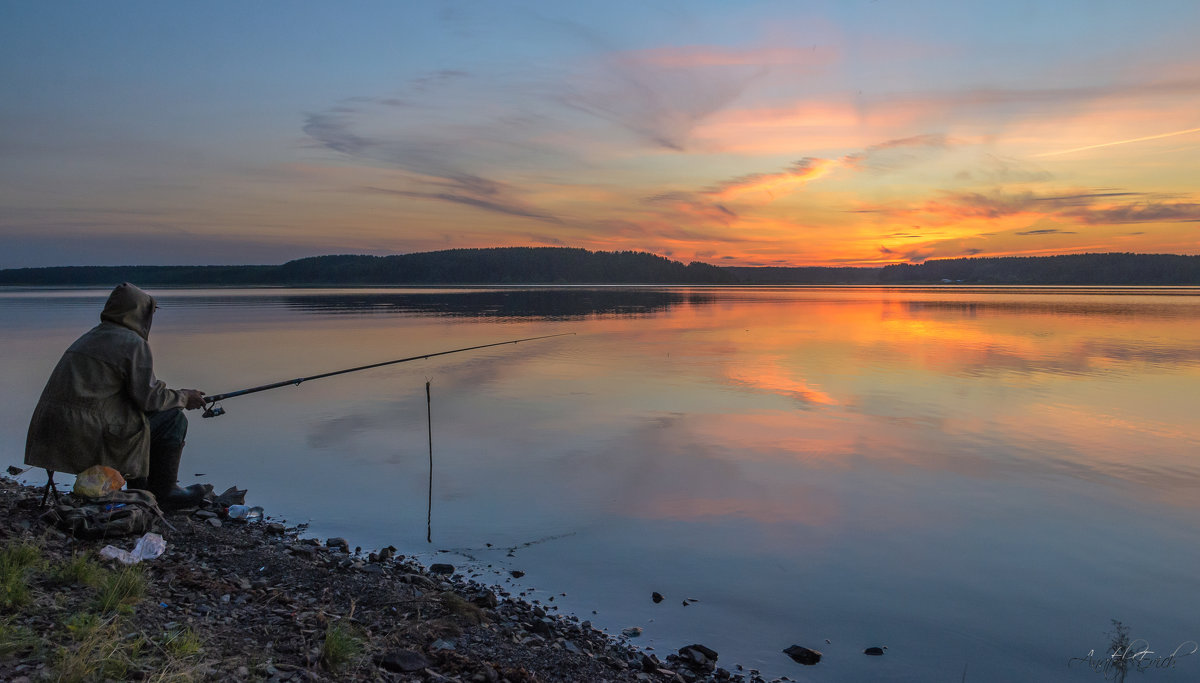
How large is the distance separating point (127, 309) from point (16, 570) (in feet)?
7.91

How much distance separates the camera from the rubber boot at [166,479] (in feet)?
22.5

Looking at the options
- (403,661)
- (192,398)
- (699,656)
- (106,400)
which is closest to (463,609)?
(403,661)

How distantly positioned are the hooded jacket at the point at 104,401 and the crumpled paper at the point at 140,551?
81cm

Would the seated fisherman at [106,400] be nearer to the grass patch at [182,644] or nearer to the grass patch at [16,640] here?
the grass patch at [16,640]

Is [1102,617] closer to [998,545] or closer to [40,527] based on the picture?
[998,545]

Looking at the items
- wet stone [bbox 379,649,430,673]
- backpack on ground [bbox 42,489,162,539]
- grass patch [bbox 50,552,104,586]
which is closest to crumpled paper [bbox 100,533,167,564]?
backpack on ground [bbox 42,489,162,539]

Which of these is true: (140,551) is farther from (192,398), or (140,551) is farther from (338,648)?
(338,648)

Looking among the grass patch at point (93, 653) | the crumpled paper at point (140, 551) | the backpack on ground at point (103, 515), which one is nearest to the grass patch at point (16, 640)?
the grass patch at point (93, 653)

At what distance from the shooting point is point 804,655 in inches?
196

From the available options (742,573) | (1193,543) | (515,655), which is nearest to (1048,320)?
(1193,543)

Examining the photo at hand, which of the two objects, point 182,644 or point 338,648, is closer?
point 182,644

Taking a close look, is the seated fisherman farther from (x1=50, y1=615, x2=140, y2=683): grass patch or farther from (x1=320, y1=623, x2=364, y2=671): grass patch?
(x1=320, y1=623, x2=364, y2=671): grass patch

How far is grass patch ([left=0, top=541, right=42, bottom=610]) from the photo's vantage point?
3898 millimetres

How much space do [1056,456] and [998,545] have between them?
4228 millimetres
